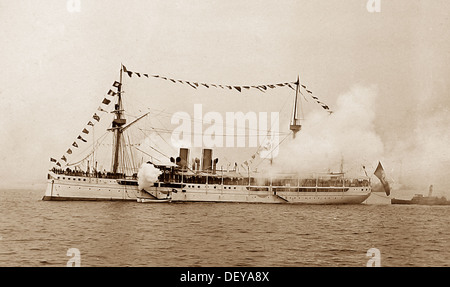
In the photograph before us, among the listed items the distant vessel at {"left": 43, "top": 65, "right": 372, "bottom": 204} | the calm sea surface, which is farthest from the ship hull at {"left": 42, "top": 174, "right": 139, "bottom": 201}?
the calm sea surface

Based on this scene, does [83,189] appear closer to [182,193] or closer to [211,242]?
[182,193]

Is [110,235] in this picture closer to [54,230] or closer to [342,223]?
[54,230]

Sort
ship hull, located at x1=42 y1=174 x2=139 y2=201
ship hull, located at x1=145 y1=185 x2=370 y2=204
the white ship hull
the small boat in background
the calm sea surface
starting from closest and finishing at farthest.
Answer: the calm sea surface → ship hull, located at x1=42 y1=174 x2=139 y2=201 → the white ship hull → the small boat in background → ship hull, located at x1=145 y1=185 x2=370 y2=204

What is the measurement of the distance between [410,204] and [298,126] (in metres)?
32.9

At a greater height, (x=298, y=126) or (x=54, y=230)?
(x=298, y=126)

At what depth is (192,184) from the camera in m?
55.3

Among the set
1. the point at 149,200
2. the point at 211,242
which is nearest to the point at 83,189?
the point at 149,200

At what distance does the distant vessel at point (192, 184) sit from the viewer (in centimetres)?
5216

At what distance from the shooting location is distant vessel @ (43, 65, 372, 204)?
171 ft

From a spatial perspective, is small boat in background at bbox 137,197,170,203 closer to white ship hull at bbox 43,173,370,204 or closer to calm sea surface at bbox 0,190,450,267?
white ship hull at bbox 43,173,370,204

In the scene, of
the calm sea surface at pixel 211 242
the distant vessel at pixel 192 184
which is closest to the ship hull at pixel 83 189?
the distant vessel at pixel 192 184

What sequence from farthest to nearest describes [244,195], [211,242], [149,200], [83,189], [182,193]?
[244,195]
[182,193]
[149,200]
[83,189]
[211,242]
